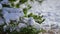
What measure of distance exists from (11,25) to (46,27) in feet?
4.45

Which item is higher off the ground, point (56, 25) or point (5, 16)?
point (5, 16)

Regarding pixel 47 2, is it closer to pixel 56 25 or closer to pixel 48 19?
pixel 48 19

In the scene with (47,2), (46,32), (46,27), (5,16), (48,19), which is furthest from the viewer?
(47,2)

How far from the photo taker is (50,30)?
3.56 metres

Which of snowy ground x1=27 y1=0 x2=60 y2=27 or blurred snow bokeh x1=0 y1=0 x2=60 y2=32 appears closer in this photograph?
blurred snow bokeh x1=0 y1=0 x2=60 y2=32

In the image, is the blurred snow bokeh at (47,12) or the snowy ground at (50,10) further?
the snowy ground at (50,10)

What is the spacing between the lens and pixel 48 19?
4117 mm

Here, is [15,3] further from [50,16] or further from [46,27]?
[50,16]

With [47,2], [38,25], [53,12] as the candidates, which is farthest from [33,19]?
[47,2]

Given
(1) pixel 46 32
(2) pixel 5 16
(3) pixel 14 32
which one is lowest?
(1) pixel 46 32

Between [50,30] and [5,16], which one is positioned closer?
[5,16]

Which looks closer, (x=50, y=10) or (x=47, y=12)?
(x=47, y=12)

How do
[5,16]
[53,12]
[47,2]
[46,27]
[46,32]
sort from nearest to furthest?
1. [5,16]
2. [46,32]
3. [46,27]
4. [53,12]
5. [47,2]

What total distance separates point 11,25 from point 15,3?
0.29 m
